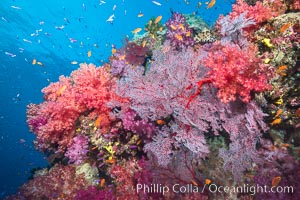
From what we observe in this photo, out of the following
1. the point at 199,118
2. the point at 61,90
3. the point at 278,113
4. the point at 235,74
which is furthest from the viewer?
the point at 61,90

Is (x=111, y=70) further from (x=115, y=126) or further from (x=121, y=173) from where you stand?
(x=121, y=173)

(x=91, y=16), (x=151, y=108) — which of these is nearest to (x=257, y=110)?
(x=151, y=108)

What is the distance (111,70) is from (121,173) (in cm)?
338

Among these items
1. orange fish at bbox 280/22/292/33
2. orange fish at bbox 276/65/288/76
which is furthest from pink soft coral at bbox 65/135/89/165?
orange fish at bbox 280/22/292/33

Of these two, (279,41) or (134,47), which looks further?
(134,47)

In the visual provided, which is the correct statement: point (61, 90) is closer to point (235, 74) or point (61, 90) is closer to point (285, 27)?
point (235, 74)

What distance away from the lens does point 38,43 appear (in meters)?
39.0

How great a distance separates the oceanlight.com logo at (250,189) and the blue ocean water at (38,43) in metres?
22.0

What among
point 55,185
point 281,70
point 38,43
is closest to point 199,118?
point 281,70

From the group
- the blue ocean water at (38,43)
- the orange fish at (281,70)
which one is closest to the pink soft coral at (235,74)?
the orange fish at (281,70)

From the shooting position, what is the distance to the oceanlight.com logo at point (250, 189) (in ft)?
13.4

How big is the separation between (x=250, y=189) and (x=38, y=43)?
41.7m

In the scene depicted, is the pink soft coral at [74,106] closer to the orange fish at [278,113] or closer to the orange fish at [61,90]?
the orange fish at [61,90]

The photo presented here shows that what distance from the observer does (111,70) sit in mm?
7316
